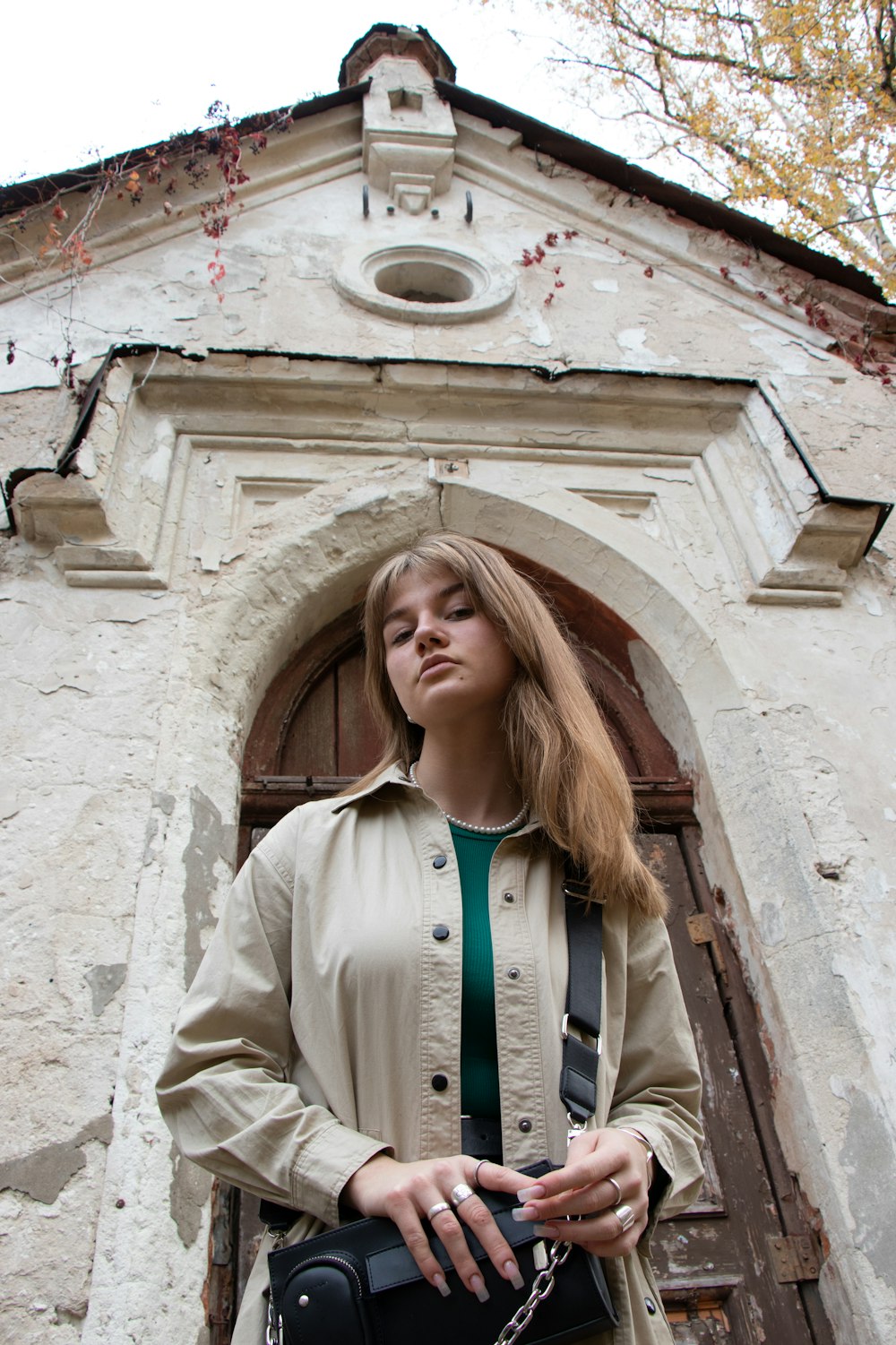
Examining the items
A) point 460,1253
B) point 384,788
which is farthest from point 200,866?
point 460,1253

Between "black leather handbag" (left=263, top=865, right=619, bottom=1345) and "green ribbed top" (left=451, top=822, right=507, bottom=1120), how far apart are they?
0.58 feet

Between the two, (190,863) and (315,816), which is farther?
(190,863)

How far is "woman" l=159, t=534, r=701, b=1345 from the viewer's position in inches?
48.1

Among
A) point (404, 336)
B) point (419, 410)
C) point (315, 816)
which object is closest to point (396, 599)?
point (315, 816)

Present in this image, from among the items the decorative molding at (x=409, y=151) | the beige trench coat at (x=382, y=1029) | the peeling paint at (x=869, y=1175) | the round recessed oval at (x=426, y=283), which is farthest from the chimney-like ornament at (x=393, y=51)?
the peeling paint at (x=869, y=1175)

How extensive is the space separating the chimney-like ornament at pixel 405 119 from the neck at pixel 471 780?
3.80 meters

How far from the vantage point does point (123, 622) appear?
9.65ft

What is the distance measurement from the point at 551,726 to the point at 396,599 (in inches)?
16.3

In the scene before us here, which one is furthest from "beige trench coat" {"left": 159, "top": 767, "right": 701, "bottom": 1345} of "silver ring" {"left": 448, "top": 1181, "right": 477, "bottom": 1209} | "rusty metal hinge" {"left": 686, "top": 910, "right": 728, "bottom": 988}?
"rusty metal hinge" {"left": 686, "top": 910, "right": 728, "bottom": 988}

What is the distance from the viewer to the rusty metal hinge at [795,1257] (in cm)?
229

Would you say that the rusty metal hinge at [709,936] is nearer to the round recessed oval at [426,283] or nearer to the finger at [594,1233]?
the finger at [594,1233]

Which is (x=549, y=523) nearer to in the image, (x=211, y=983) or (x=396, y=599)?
(x=396, y=599)

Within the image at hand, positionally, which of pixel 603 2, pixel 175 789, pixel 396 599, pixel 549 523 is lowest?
pixel 396 599

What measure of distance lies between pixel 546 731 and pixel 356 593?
1890 millimetres
